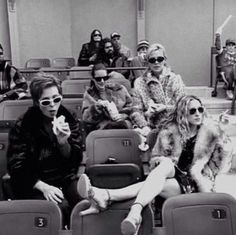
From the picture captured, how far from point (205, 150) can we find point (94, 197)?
35.0 inches

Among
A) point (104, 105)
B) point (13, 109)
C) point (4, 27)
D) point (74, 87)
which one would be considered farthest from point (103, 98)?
point (4, 27)

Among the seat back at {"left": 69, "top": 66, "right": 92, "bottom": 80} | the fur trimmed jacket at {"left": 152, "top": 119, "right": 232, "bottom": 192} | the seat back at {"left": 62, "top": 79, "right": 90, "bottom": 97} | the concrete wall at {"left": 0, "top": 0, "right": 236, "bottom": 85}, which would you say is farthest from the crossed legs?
the concrete wall at {"left": 0, "top": 0, "right": 236, "bottom": 85}

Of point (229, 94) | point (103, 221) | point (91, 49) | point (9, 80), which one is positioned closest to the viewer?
point (103, 221)

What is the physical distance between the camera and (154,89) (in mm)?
3201

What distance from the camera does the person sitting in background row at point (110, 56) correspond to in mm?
5359

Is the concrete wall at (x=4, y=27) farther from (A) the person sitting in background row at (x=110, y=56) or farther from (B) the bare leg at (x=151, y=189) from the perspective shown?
(B) the bare leg at (x=151, y=189)

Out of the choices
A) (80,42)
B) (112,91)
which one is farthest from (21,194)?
(80,42)

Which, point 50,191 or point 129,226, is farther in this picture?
point 50,191

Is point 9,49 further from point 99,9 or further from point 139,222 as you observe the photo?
point 139,222

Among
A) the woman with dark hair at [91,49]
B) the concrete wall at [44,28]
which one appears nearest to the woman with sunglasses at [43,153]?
the woman with dark hair at [91,49]

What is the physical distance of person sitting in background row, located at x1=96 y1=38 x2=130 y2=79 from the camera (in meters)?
5.36

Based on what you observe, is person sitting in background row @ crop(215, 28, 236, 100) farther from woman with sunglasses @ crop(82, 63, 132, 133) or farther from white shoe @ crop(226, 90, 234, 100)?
woman with sunglasses @ crop(82, 63, 132, 133)

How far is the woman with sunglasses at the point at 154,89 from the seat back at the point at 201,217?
1.38 metres

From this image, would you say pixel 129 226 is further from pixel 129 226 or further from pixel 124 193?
pixel 124 193
